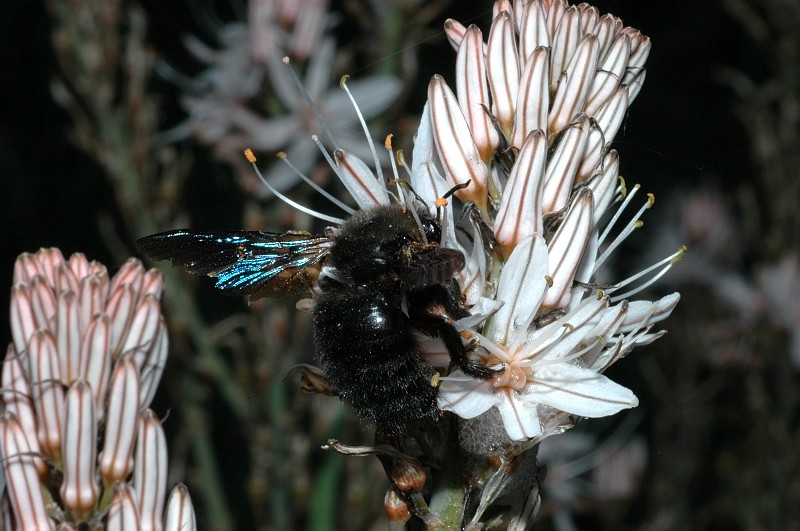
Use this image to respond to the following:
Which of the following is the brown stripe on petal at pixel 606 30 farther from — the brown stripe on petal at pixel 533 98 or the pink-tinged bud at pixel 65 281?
the pink-tinged bud at pixel 65 281

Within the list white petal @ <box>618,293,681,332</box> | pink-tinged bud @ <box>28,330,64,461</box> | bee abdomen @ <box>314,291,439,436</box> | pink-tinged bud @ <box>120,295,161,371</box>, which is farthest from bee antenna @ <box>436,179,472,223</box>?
pink-tinged bud @ <box>28,330,64,461</box>

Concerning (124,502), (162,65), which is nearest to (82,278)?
(124,502)

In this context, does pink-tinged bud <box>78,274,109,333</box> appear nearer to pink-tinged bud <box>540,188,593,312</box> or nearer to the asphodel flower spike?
the asphodel flower spike

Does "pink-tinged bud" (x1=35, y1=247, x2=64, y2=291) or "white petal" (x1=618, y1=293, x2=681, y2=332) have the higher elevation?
"pink-tinged bud" (x1=35, y1=247, x2=64, y2=291)

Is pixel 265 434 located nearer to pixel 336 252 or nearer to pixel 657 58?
pixel 336 252

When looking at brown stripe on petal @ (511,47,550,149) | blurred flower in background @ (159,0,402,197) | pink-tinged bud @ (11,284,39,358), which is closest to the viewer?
brown stripe on petal @ (511,47,550,149)
